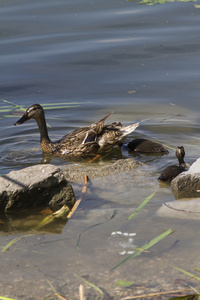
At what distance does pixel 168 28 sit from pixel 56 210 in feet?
25.0

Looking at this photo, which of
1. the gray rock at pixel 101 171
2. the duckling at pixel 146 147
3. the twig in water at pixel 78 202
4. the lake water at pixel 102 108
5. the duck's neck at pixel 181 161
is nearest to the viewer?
the lake water at pixel 102 108

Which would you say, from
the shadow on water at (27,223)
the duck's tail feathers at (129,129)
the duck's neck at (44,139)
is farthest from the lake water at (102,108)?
the duck's tail feathers at (129,129)

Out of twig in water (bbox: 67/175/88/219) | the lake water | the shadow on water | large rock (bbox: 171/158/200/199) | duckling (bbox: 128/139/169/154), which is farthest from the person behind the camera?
duckling (bbox: 128/139/169/154)

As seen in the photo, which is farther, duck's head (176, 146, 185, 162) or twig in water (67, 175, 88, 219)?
duck's head (176, 146, 185, 162)

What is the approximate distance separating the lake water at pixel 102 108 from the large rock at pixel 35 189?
260 millimetres

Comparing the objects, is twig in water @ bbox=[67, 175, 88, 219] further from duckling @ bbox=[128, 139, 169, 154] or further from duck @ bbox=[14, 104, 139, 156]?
duck @ bbox=[14, 104, 139, 156]

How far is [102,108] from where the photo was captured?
26.8ft

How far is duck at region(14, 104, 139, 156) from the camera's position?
700 centimetres

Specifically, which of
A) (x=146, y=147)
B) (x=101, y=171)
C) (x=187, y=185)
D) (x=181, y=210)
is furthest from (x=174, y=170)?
(x=146, y=147)

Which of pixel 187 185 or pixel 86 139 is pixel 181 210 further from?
pixel 86 139

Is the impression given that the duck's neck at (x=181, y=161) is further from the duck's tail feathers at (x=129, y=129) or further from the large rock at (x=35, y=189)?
the large rock at (x=35, y=189)

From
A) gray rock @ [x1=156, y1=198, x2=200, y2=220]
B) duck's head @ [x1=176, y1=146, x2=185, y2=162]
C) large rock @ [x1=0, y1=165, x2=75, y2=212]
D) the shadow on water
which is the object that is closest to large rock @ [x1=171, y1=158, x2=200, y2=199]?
gray rock @ [x1=156, y1=198, x2=200, y2=220]

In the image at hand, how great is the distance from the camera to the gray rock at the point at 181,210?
4574mm

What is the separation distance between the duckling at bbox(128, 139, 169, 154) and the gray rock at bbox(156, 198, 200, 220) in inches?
67.1
